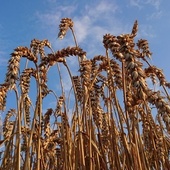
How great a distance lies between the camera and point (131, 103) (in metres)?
2.58

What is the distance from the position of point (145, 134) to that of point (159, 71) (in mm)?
799

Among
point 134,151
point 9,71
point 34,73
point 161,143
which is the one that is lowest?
point 134,151

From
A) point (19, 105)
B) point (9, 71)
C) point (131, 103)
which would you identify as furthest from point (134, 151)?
point (9, 71)

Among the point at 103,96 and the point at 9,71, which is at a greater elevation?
the point at 103,96

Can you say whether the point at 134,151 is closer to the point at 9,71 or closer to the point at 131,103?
the point at 131,103

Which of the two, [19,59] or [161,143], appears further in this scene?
[161,143]

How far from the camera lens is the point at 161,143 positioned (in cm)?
317

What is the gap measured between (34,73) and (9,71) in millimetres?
560

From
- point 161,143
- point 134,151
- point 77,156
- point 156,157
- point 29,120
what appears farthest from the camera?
point 29,120

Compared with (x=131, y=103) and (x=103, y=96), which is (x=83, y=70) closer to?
(x=131, y=103)

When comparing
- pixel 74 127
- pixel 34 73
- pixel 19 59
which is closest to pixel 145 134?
pixel 74 127

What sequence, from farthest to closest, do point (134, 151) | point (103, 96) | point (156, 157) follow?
point (103, 96), point (156, 157), point (134, 151)

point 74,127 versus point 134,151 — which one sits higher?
point 74,127

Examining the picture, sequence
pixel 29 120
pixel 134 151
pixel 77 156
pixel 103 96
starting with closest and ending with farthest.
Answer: pixel 134 151 < pixel 77 156 < pixel 29 120 < pixel 103 96
